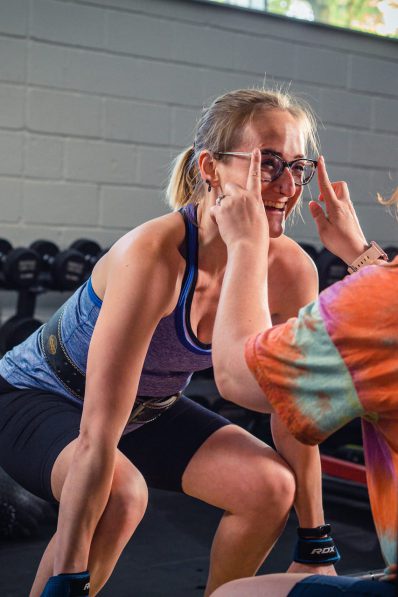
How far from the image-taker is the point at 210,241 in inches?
67.1

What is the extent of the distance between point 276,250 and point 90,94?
2.09 m

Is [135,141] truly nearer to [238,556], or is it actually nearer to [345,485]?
[345,485]

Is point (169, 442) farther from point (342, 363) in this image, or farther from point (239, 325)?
point (342, 363)

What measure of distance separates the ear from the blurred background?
153 cm

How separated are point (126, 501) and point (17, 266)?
1.89m

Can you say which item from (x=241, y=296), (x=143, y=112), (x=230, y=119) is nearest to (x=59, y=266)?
(x=143, y=112)

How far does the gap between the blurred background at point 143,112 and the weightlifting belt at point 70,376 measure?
1.20m

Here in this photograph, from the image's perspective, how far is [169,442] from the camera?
1739 millimetres

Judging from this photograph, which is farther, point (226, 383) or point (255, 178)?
point (255, 178)

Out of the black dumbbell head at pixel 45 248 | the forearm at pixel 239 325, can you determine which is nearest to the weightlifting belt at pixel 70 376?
the forearm at pixel 239 325

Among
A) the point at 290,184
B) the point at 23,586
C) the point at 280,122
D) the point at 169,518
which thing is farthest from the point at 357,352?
the point at 169,518

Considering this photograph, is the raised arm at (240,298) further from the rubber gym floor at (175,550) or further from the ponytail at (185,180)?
the rubber gym floor at (175,550)

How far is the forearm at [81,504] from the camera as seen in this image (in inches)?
56.6

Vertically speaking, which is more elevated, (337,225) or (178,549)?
(337,225)
